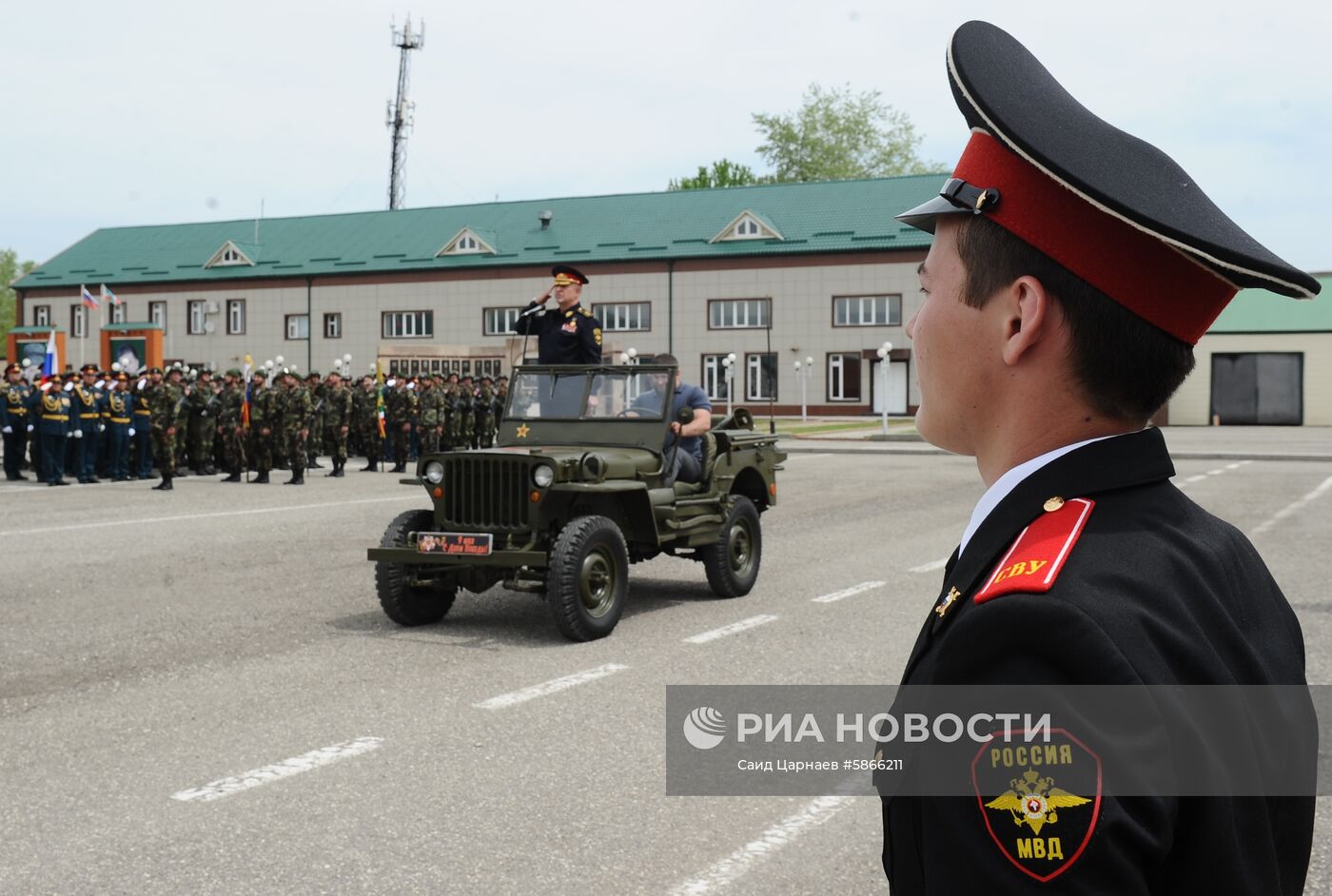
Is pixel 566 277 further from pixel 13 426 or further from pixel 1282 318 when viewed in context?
pixel 1282 318

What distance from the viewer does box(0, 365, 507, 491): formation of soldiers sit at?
2356cm

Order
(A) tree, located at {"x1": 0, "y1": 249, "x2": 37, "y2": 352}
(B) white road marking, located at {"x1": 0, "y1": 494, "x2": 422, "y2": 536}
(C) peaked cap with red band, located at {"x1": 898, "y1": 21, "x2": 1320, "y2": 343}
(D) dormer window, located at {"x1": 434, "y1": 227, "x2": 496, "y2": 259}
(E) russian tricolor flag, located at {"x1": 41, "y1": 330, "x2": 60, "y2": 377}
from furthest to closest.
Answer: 1. (A) tree, located at {"x1": 0, "y1": 249, "x2": 37, "y2": 352}
2. (D) dormer window, located at {"x1": 434, "y1": 227, "x2": 496, "y2": 259}
3. (E) russian tricolor flag, located at {"x1": 41, "y1": 330, "x2": 60, "y2": 377}
4. (B) white road marking, located at {"x1": 0, "y1": 494, "x2": 422, "y2": 536}
5. (C) peaked cap with red band, located at {"x1": 898, "y1": 21, "x2": 1320, "y2": 343}

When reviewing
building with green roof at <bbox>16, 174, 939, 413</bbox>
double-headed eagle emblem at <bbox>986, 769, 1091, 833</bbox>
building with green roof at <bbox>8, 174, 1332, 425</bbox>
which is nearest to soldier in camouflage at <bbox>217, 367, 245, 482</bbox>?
double-headed eagle emblem at <bbox>986, 769, 1091, 833</bbox>

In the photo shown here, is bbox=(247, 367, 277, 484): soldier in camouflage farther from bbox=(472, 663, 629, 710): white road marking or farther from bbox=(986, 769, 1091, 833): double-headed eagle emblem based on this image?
bbox=(986, 769, 1091, 833): double-headed eagle emblem

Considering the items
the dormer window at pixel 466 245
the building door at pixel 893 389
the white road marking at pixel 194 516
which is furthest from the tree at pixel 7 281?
the white road marking at pixel 194 516

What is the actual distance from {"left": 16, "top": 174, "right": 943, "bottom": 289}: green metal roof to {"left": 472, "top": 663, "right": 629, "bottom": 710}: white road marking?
164 ft

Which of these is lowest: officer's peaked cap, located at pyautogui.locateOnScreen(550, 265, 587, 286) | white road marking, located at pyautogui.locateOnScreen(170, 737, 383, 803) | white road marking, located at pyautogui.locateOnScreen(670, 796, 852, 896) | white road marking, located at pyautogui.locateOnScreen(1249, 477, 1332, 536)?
white road marking, located at pyautogui.locateOnScreen(670, 796, 852, 896)

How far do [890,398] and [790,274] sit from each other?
23.3ft

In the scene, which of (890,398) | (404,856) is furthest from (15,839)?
(890,398)

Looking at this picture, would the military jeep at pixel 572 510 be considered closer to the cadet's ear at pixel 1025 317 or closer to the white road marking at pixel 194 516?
the cadet's ear at pixel 1025 317

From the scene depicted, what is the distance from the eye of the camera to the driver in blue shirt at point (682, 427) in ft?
32.9

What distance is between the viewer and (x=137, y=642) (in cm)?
822

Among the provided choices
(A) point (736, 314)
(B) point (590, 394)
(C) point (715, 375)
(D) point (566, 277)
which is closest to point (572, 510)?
(B) point (590, 394)

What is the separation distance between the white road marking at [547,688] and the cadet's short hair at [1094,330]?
551cm
